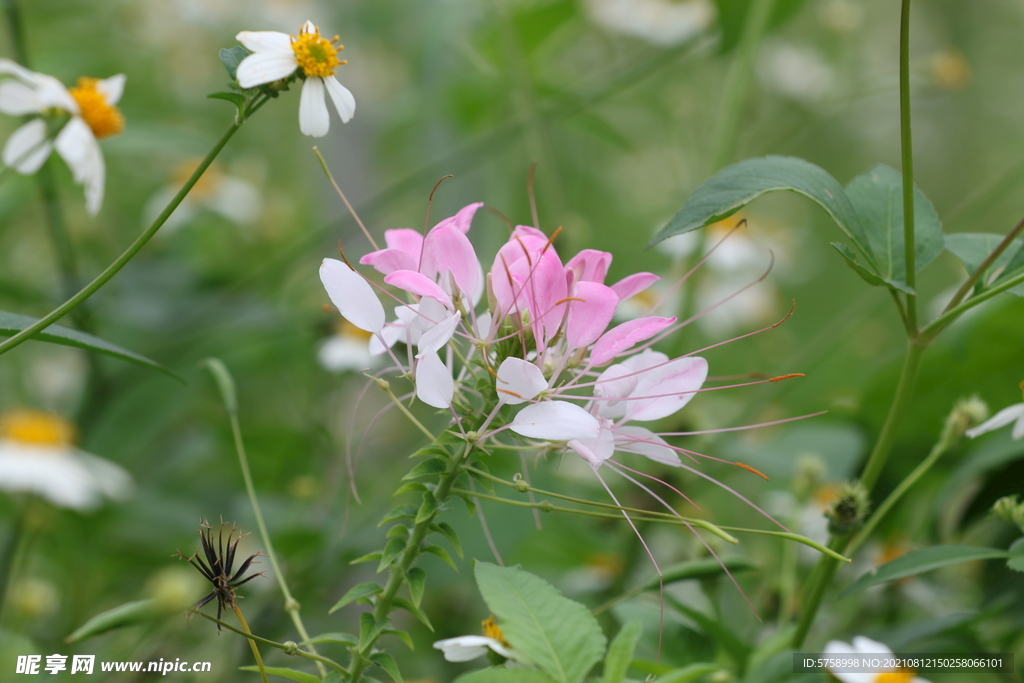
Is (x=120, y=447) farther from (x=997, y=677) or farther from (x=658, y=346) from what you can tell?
(x=997, y=677)

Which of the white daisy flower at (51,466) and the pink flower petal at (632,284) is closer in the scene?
the pink flower petal at (632,284)

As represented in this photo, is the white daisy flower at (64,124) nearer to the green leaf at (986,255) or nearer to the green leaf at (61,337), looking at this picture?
the green leaf at (61,337)

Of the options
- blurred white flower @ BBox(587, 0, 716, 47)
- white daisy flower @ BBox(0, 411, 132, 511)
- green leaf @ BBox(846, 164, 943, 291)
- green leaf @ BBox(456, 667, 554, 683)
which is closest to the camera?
green leaf @ BBox(456, 667, 554, 683)

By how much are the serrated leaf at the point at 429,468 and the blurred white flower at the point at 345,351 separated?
0.37m

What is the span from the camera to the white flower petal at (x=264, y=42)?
0.29m

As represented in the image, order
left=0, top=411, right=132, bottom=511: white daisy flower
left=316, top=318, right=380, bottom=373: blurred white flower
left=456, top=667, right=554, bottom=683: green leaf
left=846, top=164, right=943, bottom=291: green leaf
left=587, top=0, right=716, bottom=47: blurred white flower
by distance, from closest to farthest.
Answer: left=456, top=667, right=554, bottom=683: green leaf, left=846, top=164, right=943, bottom=291: green leaf, left=0, top=411, right=132, bottom=511: white daisy flower, left=316, top=318, right=380, bottom=373: blurred white flower, left=587, top=0, right=716, bottom=47: blurred white flower

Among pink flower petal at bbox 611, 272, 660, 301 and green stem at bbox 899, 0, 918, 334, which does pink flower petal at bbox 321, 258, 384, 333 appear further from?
green stem at bbox 899, 0, 918, 334

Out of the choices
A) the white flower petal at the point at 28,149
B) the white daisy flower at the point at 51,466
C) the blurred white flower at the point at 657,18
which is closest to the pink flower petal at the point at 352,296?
the white flower petal at the point at 28,149

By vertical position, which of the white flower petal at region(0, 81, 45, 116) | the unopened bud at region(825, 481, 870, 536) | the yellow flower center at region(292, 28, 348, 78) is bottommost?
the unopened bud at region(825, 481, 870, 536)

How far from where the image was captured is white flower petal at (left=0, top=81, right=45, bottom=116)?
0.37m

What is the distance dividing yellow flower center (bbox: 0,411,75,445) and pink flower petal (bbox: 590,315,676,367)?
0.49 metres

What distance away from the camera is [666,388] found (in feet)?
0.98

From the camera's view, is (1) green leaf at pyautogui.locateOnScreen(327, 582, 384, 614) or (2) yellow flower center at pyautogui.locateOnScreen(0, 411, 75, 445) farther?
(2) yellow flower center at pyautogui.locateOnScreen(0, 411, 75, 445)

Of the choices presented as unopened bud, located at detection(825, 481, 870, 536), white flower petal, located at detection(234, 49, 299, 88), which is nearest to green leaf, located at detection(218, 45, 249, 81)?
white flower petal, located at detection(234, 49, 299, 88)
